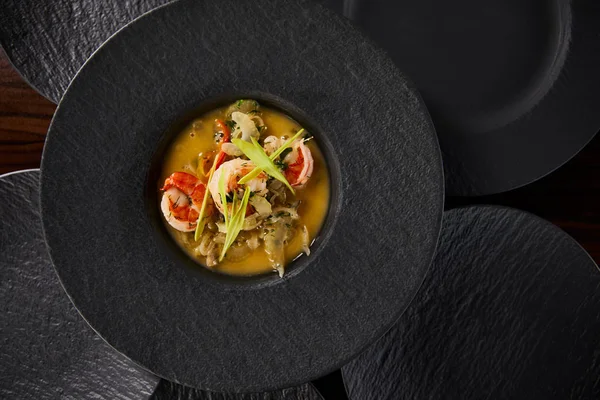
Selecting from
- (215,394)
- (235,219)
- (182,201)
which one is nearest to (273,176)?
(235,219)

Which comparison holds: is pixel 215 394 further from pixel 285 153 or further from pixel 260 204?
pixel 285 153

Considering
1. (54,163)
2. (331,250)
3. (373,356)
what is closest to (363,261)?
(331,250)

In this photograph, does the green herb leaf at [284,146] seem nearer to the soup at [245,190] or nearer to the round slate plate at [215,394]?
the soup at [245,190]

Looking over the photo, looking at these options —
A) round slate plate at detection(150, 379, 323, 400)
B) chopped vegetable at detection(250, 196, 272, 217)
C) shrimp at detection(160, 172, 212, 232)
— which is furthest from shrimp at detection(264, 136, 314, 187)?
round slate plate at detection(150, 379, 323, 400)

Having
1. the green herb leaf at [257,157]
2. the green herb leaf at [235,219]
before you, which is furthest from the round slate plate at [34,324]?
the green herb leaf at [257,157]

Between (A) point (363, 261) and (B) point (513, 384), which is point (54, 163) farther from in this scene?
(B) point (513, 384)

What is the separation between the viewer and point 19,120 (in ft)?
8.77

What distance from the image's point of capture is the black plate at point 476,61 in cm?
244

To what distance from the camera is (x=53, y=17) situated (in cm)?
244

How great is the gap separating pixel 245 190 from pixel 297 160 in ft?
0.67

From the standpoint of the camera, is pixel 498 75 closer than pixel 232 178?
No

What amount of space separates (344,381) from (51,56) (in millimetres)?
1695

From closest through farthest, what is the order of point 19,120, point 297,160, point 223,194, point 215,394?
point 223,194 < point 297,160 < point 215,394 < point 19,120

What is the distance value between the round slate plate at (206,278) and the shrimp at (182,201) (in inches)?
3.2
